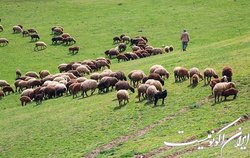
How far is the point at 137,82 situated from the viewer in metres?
33.1

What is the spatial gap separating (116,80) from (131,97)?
3.19 meters

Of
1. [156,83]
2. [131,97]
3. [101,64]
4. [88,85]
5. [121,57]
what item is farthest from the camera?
[121,57]

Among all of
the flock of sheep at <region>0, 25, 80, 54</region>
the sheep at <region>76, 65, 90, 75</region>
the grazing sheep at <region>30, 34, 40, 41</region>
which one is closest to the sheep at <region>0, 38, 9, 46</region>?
the flock of sheep at <region>0, 25, 80, 54</region>

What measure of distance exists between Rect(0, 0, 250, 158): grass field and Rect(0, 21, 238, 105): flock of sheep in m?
0.64

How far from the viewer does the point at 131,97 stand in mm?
29812

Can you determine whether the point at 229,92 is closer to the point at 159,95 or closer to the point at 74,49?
the point at 159,95

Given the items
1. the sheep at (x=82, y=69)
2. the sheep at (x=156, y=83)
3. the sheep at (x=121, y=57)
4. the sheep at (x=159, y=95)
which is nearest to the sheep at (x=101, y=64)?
the sheep at (x=82, y=69)

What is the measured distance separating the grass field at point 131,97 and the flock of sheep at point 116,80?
637mm

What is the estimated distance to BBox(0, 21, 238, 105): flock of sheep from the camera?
1103 inches

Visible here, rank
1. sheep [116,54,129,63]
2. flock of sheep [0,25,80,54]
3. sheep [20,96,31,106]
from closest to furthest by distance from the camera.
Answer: sheep [20,96,31,106] → sheep [116,54,129,63] → flock of sheep [0,25,80,54]

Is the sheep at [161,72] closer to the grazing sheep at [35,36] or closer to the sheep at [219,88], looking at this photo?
the sheep at [219,88]

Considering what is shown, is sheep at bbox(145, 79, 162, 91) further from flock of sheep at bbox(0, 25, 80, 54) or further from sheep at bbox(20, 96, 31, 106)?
flock of sheep at bbox(0, 25, 80, 54)

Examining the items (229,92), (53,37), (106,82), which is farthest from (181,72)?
(53,37)

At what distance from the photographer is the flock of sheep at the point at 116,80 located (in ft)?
91.9
